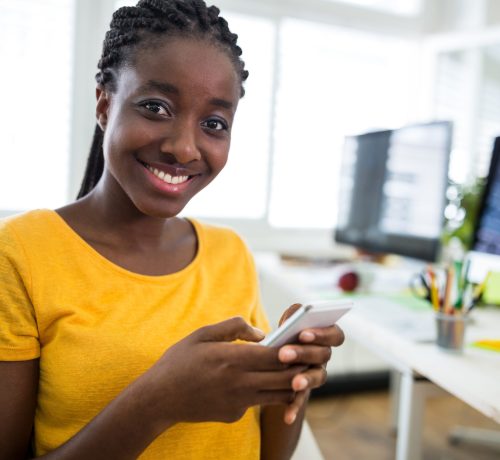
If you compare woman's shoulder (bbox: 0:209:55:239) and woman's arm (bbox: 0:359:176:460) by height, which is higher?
woman's shoulder (bbox: 0:209:55:239)

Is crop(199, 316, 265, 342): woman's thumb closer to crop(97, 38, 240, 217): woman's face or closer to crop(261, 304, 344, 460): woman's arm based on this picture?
crop(261, 304, 344, 460): woman's arm

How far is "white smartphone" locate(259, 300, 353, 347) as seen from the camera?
523 mm

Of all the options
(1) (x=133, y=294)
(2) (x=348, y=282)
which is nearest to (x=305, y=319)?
(1) (x=133, y=294)

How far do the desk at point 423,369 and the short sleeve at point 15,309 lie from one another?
2.13 ft

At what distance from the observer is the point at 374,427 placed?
86.2 inches

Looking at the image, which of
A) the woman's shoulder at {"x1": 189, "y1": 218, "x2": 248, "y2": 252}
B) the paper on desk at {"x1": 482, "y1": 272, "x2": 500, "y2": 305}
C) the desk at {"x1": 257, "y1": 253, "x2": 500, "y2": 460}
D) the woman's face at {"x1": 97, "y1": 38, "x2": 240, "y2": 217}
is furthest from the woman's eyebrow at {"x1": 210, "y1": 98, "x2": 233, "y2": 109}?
the paper on desk at {"x1": 482, "y1": 272, "x2": 500, "y2": 305}

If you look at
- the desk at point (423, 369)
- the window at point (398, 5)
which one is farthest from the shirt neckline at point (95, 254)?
the window at point (398, 5)

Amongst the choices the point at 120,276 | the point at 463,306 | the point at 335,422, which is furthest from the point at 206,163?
the point at 335,422

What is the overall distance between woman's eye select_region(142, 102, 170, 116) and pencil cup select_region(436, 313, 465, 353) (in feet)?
2.24

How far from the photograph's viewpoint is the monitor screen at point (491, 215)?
4.51ft

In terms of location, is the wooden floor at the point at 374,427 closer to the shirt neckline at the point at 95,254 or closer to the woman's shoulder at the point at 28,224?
the shirt neckline at the point at 95,254

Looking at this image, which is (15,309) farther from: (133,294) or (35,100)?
(35,100)

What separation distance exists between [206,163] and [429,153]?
91 cm

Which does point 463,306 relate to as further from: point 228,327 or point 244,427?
point 228,327
